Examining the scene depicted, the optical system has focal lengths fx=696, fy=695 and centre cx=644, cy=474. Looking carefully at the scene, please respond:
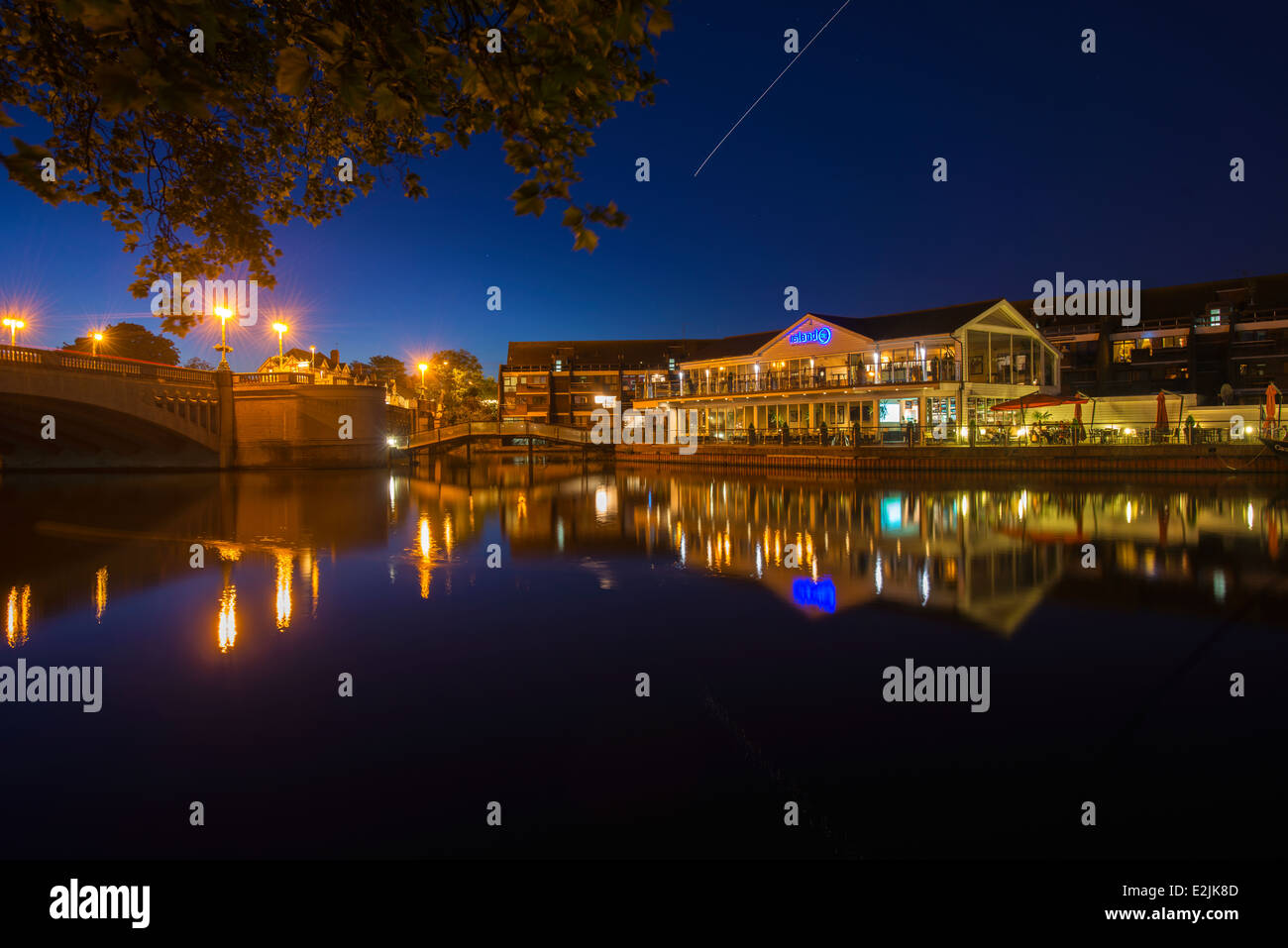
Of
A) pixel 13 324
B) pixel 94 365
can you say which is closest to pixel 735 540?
pixel 94 365

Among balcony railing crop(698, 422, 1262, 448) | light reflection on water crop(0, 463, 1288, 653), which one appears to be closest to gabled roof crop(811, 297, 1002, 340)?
balcony railing crop(698, 422, 1262, 448)

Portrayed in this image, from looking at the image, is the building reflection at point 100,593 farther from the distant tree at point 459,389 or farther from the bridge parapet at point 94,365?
the distant tree at point 459,389

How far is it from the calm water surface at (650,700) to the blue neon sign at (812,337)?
32.1 meters

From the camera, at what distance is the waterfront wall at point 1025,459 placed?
92.3 feet

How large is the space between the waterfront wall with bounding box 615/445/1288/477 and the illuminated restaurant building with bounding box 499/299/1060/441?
2.99m

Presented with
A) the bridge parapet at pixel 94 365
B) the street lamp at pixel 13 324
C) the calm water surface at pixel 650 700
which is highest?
the street lamp at pixel 13 324

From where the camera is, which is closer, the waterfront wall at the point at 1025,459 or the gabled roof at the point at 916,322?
the waterfront wall at the point at 1025,459

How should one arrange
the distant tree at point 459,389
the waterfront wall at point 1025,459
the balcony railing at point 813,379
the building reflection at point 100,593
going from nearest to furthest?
1. the building reflection at point 100,593
2. the waterfront wall at point 1025,459
3. the balcony railing at point 813,379
4. the distant tree at point 459,389

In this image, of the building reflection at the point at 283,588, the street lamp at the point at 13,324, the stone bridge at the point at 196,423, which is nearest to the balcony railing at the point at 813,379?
the stone bridge at the point at 196,423

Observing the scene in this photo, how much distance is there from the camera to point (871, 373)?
1645 inches

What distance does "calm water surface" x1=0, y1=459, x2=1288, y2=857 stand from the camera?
3.88 m

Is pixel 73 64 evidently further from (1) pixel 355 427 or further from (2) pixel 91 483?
(1) pixel 355 427
